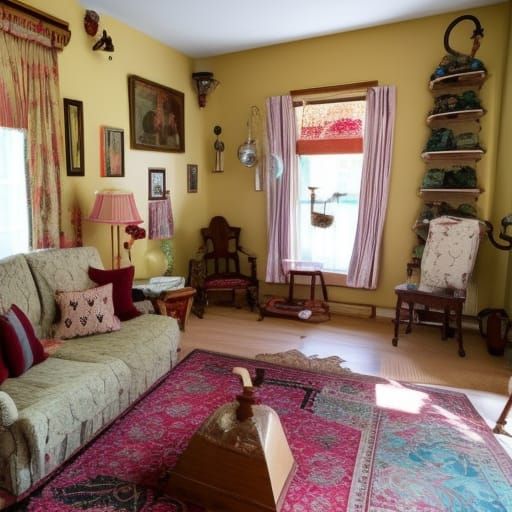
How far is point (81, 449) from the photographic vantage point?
2.09 m

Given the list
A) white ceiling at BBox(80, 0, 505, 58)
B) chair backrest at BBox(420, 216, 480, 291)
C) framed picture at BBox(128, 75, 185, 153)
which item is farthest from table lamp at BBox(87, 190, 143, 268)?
chair backrest at BBox(420, 216, 480, 291)

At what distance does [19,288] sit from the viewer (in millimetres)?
2492

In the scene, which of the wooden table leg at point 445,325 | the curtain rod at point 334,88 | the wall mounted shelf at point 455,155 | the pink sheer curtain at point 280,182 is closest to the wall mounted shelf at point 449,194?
the wall mounted shelf at point 455,155

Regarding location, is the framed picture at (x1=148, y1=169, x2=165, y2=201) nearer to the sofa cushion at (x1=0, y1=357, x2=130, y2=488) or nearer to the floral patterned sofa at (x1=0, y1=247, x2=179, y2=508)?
the floral patterned sofa at (x1=0, y1=247, x2=179, y2=508)

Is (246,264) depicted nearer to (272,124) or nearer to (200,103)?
(272,124)

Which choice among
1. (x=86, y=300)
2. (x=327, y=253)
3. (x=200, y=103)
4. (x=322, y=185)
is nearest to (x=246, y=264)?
(x=327, y=253)

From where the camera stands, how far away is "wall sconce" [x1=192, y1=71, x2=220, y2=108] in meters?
4.64

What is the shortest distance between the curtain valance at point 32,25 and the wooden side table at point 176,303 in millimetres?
2060

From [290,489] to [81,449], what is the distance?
109 centimetres

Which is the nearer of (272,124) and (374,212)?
(374,212)

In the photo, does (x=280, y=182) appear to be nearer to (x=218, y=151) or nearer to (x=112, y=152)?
(x=218, y=151)

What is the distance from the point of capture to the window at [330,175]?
4293 mm

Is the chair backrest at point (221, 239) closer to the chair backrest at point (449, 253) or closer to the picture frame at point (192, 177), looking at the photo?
the picture frame at point (192, 177)

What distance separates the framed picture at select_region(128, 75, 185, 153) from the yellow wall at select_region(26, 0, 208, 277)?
2.8 inches
